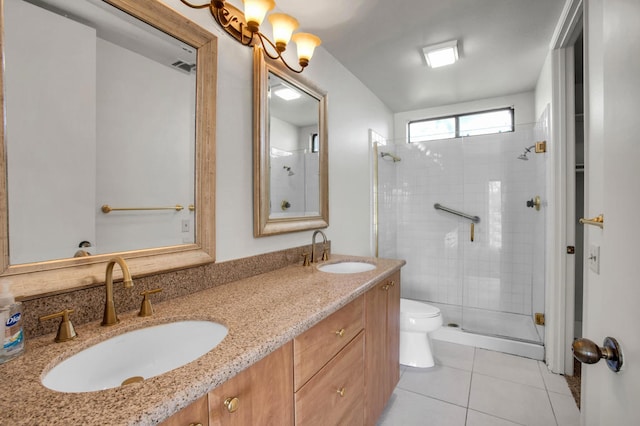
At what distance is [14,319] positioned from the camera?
678 mm

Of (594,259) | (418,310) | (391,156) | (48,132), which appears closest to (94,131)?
(48,132)

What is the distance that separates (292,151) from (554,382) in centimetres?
231

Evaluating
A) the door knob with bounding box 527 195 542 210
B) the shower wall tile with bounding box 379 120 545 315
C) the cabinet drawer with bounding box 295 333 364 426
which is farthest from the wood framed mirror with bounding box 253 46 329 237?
the door knob with bounding box 527 195 542 210

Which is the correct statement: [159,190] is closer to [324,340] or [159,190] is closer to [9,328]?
[9,328]

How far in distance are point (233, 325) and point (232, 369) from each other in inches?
8.9

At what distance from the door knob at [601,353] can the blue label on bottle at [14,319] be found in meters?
1.19

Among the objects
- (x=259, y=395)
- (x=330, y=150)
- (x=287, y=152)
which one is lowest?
(x=259, y=395)

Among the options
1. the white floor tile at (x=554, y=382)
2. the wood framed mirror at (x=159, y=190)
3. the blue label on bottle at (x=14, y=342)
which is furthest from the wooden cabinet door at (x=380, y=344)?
the blue label on bottle at (x=14, y=342)

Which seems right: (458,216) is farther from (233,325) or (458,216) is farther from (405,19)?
(233,325)

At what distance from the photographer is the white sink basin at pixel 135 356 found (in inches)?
27.9

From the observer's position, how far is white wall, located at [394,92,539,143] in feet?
10.3

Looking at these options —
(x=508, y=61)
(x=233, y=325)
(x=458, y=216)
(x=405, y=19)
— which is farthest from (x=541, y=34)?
(x=233, y=325)

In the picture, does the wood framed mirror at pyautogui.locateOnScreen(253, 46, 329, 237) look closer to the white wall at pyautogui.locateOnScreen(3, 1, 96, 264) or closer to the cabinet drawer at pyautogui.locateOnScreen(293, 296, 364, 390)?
the cabinet drawer at pyautogui.locateOnScreen(293, 296, 364, 390)

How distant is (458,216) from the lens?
317cm
